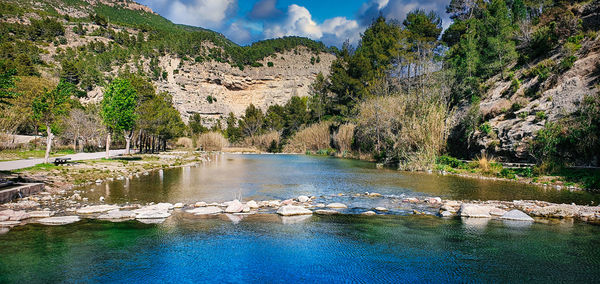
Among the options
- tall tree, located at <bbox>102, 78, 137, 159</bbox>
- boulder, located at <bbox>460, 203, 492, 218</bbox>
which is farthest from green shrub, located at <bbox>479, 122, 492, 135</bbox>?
tall tree, located at <bbox>102, 78, 137, 159</bbox>

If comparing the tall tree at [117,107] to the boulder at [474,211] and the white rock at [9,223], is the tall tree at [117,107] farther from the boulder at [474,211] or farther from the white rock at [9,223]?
the boulder at [474,211]

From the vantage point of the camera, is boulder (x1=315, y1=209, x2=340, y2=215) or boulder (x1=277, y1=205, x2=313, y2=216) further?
boulder (x1=315, y1=209, x2=340, y2=215)

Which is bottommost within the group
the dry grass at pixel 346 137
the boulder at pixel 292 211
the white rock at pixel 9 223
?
the white rock at pixel 9 223

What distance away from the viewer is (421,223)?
27.5 feet

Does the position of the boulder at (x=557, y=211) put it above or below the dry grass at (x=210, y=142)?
below

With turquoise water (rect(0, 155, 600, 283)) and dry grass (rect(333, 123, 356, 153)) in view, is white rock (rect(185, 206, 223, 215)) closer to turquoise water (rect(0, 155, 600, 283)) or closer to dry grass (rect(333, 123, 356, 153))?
turquoise water (rect(0, 155, 600, 283))

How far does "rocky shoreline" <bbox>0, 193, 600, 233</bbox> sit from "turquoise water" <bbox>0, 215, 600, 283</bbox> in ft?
2.30

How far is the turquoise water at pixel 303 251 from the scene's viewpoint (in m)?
5.27

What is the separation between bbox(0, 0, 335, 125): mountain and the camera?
231ft

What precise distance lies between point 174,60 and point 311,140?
178 feet

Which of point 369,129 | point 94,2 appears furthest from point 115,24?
point 369,129

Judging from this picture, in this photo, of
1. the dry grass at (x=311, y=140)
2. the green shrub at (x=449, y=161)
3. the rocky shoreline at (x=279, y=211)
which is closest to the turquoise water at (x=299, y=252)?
the rocky shoreline at (x=279, y=211)

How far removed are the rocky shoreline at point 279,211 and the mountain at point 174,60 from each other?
6533 cm

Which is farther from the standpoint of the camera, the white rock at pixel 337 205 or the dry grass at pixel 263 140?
the dry grass at pixel 263 140
